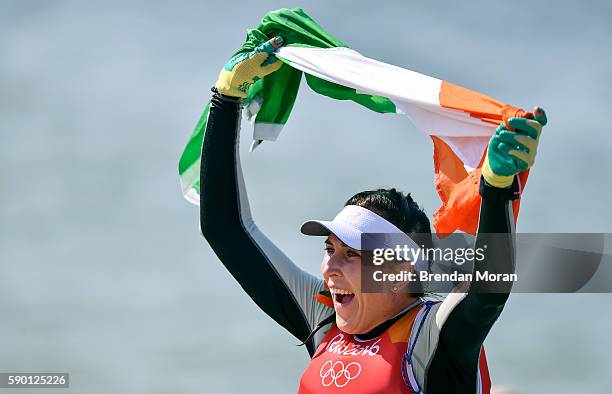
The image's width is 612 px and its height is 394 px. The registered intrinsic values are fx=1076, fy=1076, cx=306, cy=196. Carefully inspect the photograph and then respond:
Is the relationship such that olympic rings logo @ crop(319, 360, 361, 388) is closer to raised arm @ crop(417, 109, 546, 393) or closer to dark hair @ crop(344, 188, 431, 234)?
raised arm @ crop(417, 109, 546, 393)

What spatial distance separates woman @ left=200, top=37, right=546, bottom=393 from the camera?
19.0ft

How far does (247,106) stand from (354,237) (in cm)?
170

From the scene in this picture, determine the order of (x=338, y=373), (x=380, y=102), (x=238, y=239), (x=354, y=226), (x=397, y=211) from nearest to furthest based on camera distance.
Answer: (x=338, y=373) < (x=354, y=226) < (x=397, y=211) < (x=380, y=102) < (x=238, y=239)

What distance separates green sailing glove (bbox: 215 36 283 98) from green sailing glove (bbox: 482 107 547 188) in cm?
244

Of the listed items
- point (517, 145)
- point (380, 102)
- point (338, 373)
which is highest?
point (380, 102)

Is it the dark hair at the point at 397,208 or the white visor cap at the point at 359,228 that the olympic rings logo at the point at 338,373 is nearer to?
the white visor cap at the point at 359,228

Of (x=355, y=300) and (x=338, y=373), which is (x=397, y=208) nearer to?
(x=355, y=300)

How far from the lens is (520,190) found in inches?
230

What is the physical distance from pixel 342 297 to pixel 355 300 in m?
0.12

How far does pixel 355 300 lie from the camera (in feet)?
22.1

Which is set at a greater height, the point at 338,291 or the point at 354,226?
the point at 354,226

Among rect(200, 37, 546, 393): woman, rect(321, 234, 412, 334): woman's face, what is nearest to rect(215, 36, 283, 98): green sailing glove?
rect(200, 37, 546, 393): woman

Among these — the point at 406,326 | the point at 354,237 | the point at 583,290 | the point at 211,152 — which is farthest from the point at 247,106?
the point at 583,290

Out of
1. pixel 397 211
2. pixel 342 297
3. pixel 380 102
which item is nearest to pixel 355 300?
pixel 342 297
